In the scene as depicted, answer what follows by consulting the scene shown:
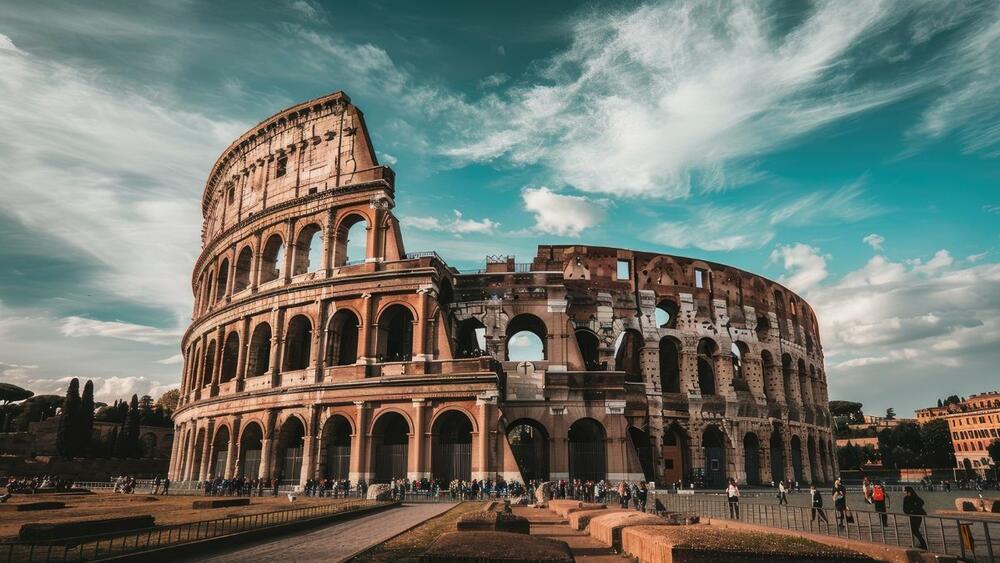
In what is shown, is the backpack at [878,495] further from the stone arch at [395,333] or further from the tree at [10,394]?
the tree at [10,394]

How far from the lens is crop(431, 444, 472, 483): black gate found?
25.4 meters

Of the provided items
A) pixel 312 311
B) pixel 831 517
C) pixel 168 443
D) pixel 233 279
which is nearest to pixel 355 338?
pixel 312 311

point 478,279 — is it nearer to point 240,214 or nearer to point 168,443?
point 240,214

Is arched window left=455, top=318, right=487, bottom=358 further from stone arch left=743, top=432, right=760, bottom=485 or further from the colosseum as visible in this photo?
stone arch left=743, top=432, right=760, bottom=485

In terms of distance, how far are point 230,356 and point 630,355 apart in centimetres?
2236

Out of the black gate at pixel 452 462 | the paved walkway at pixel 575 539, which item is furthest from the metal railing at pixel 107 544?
the black gate at pixel 452 462

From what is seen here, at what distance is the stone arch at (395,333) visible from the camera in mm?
27703

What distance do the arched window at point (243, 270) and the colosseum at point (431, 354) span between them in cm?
8

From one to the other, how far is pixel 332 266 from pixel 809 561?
25.5 metres

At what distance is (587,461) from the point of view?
2773cm

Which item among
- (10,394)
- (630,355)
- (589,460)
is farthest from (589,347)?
(10,394)

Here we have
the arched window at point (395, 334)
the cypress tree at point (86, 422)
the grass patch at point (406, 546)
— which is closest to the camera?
the grass patch at point (406, 546)

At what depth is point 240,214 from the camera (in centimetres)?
3481

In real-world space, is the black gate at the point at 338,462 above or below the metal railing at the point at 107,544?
above
